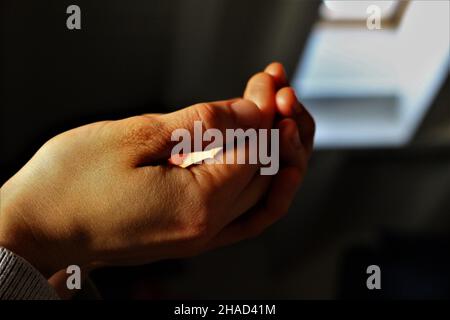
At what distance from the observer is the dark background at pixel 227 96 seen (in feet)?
1.44

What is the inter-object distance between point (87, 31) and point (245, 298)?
0.28 metres

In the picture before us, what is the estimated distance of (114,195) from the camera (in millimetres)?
318

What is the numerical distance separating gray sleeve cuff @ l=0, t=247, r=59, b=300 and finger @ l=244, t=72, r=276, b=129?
0.17 metres

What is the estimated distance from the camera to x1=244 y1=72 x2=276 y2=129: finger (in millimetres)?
373

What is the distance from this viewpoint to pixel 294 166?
409mm

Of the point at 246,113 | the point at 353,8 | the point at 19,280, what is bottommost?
the point at 19,280

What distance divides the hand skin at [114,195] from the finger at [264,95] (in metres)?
0.03

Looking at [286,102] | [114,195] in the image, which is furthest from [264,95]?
[114,195]

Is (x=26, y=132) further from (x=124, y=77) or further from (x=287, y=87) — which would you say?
(x=287, y=87)

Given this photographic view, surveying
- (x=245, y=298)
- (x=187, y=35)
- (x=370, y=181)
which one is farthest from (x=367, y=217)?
(x=187, y=35)

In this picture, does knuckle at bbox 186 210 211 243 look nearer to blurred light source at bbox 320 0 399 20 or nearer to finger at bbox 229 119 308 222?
finger at bbox 229 119 308 222

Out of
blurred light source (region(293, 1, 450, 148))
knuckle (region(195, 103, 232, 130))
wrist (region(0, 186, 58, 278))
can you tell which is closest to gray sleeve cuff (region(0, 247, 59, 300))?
wrist (region(0, 186, 58, 278))

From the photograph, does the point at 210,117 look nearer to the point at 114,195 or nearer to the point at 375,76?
the point at 114,195

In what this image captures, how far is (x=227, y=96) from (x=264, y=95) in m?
0.11
